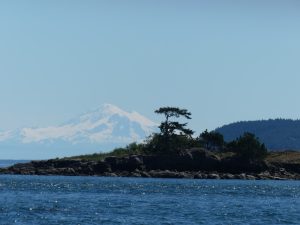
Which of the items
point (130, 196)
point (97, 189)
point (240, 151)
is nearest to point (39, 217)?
point (130, 196)

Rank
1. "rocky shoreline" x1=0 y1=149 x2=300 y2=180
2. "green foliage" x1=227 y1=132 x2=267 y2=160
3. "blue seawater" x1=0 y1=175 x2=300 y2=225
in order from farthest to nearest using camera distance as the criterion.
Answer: "rocky shoreline" x1=0 y1=149 x2=300 y2=180 → "green foliage" x1=227 y1=132 x2=267 y2=160 → "blue seawater" x1=0 y1=175 x2=300 y2=225

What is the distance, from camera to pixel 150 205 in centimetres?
9694

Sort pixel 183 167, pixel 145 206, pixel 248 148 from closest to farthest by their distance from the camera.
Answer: pixel 145 206
pixel 248 148
pixel 183 167

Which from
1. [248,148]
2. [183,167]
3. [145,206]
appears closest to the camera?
[145,206]

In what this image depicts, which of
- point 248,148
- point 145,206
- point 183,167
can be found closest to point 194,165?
point 183,167

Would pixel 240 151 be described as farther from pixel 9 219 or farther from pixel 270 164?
pixel 9 219

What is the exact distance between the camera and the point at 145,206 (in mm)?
95250

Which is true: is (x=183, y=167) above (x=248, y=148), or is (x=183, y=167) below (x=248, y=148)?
below

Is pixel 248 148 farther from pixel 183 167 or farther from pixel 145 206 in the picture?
pixel 145 206

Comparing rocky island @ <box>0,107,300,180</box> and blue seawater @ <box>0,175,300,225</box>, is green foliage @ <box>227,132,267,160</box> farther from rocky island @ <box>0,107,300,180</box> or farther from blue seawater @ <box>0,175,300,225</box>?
blue seawater @ <box>0,175,300,225</box>

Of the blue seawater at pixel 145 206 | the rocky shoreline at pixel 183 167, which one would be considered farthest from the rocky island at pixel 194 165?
the blue seawater at pixel 145 206

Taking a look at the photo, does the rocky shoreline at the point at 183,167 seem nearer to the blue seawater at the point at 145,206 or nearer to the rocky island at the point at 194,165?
the rocky island at the point at 194,165

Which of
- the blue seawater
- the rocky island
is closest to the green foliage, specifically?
the rocky island

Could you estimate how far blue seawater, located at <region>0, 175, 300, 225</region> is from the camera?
78750 mm
